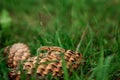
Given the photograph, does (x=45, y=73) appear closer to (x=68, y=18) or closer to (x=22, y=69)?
(x=22, y=69)

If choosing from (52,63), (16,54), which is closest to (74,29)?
(16,54)

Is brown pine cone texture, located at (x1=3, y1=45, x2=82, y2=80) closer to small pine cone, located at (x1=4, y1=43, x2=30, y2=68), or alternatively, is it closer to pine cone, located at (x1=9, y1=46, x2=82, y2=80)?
pine cone, located at (x1=9, y1=46, x2=82, y2=80)

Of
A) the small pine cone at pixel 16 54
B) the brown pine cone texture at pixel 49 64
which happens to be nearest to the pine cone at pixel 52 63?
the brown pine cone texture at pixel 49 64

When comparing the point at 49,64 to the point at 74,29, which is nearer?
the point at 49,64

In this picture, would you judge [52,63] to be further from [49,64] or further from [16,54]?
[16,54]

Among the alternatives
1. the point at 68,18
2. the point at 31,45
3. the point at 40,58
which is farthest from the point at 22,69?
the point at 68,18
